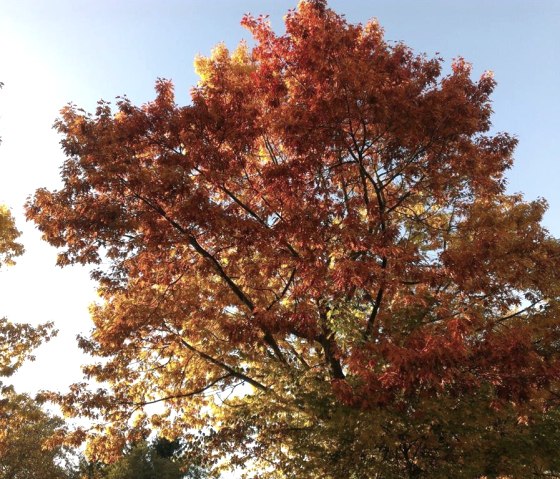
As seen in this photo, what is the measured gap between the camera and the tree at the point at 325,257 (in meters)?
6.02

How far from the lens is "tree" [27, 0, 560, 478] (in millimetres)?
6023

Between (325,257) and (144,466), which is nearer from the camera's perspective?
(325,257)

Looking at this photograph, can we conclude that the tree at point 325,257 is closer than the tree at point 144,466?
Yes

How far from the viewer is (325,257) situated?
24.6 ft

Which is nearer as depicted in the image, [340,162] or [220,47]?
[340,162]

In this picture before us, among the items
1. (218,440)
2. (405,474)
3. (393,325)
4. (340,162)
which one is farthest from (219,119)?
(405,474)

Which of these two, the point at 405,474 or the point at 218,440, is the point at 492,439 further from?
the point at 218,440

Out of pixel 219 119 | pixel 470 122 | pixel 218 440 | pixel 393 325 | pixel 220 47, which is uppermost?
pixel 220 47

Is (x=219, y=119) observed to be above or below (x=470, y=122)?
above

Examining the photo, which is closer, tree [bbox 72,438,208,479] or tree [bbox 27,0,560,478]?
tree [bbox 27,0,560,478]

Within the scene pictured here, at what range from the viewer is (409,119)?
742cm

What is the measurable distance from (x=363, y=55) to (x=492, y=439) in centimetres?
646

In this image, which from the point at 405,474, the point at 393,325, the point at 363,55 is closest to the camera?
the point at 405,474

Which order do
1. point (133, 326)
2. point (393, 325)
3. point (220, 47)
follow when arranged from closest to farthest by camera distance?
point (393, 325) → point (133, 326) → point (220, 47)
